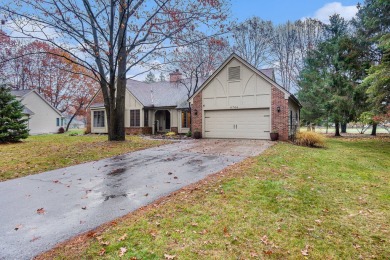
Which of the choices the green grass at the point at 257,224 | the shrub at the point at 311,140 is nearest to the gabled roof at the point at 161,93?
the shrub at the point at 311,140

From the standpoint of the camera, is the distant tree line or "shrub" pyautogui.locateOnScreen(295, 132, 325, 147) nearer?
"shrub" pyautogui.locateOnScreen(295, 132, 325, 147)

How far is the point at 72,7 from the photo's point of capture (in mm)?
11266

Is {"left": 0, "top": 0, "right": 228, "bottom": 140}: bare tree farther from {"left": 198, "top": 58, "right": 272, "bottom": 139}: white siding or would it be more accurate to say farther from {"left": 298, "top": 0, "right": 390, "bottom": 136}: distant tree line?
{"left": 298, "top": 0, "right": 390, "bottom": 136}: distant tree line

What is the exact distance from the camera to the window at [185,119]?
846 inches

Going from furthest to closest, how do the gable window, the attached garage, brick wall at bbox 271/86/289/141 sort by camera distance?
the gable window
the attached garage
brick wall at bbox 271/86/289/141

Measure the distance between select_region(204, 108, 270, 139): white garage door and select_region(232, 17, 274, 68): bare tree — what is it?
13.5 metres

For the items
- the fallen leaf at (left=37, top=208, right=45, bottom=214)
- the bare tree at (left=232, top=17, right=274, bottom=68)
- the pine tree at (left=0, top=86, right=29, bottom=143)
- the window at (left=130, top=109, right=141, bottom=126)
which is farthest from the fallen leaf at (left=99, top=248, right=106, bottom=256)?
the bare tree at (left=232, top=17, right=274, bottom=68)

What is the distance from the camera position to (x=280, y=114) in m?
14.3

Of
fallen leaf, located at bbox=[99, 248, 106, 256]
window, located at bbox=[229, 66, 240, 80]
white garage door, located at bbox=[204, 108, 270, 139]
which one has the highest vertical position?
window, located at bbox=[229, 66, 240, 80]

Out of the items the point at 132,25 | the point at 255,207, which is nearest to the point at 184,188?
the point at 255,207

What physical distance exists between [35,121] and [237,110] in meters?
26.4

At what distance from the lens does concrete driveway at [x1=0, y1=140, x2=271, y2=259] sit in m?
3.54

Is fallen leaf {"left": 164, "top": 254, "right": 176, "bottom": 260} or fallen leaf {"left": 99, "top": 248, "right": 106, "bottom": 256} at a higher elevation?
fallen leaf {"left": 99, "top": 248, "right": 106, "bottom": 256}

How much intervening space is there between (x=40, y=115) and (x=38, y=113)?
0.36 metres
